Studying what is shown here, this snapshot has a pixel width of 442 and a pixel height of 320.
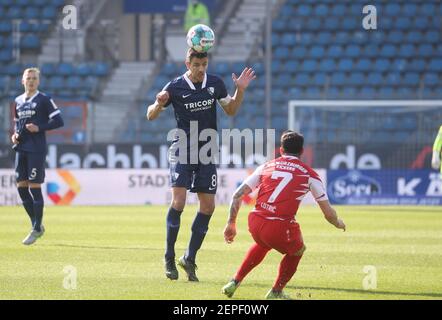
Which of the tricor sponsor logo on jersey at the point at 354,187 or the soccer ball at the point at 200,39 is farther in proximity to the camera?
the tricor sponsor logo on jersey at the point at 354,187

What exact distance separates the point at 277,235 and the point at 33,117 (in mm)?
6514

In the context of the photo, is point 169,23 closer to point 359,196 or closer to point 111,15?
point 111,15

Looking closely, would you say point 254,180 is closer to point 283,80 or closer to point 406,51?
point 283,80

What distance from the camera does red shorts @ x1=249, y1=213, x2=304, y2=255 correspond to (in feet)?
29.7

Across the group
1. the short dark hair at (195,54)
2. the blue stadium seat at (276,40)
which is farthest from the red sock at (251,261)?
the blue stadium seat at (276,40)

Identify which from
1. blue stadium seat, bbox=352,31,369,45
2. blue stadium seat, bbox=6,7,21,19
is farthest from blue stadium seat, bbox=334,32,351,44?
blue stadium seat, bbox=6,7,21,19

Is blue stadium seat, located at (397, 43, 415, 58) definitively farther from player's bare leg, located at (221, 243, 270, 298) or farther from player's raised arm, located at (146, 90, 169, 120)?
player's bare leg, located at (221, 243, 270, 298)

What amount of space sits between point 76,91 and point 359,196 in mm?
10342

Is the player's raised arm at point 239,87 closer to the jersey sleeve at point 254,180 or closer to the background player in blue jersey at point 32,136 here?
the jersey sleeve at point 254,180

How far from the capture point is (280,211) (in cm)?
913

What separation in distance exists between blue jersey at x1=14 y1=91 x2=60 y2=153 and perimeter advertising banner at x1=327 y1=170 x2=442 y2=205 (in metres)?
11.3

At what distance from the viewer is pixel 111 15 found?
34812mm

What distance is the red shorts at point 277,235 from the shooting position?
29.7 feet
